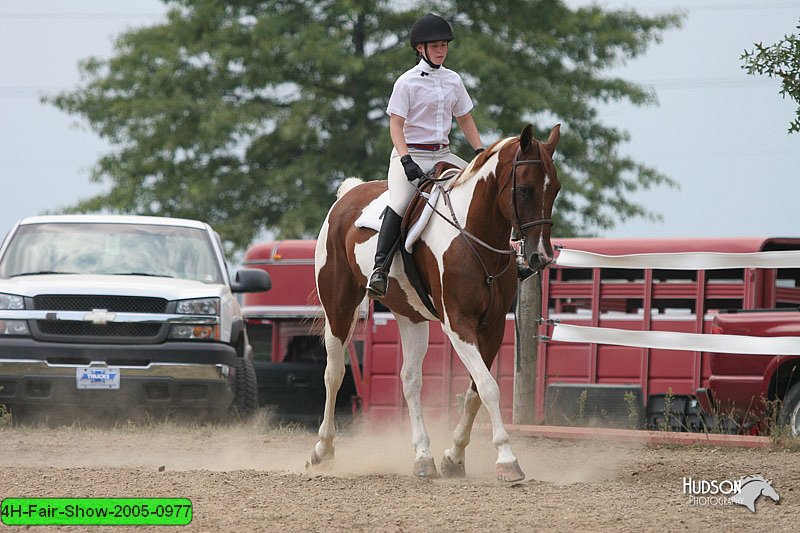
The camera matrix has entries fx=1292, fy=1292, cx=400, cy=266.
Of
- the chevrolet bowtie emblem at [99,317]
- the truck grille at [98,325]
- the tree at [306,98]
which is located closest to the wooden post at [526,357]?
the truck grille at [98,325]

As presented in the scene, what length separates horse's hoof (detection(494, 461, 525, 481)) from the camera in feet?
25.5

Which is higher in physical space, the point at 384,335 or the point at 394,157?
the point at 394,157

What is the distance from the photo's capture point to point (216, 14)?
33312 mm

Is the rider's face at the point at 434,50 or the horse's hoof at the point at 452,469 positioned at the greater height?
the rider's face at the point at 434,50

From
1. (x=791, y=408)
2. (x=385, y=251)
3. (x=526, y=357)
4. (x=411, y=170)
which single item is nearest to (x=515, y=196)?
(x=411, y=170)

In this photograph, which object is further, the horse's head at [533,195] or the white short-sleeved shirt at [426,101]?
the white short-sleeved shirt at [426,101]

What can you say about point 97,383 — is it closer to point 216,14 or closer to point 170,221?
point 170,221

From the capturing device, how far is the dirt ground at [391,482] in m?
6.44

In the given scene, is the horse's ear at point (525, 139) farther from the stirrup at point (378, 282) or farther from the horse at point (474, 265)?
the stirrup at point (378, 282)

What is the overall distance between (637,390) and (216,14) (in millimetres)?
23809

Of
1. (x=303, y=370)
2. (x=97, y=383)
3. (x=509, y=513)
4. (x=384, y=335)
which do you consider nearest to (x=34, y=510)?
(x=509, y=513)

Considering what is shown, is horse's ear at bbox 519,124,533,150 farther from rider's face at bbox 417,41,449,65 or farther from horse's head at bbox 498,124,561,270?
rider's face at bbox 417,41,449,65

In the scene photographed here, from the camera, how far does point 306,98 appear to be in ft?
105

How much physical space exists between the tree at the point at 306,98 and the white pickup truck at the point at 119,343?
56.1 feet
